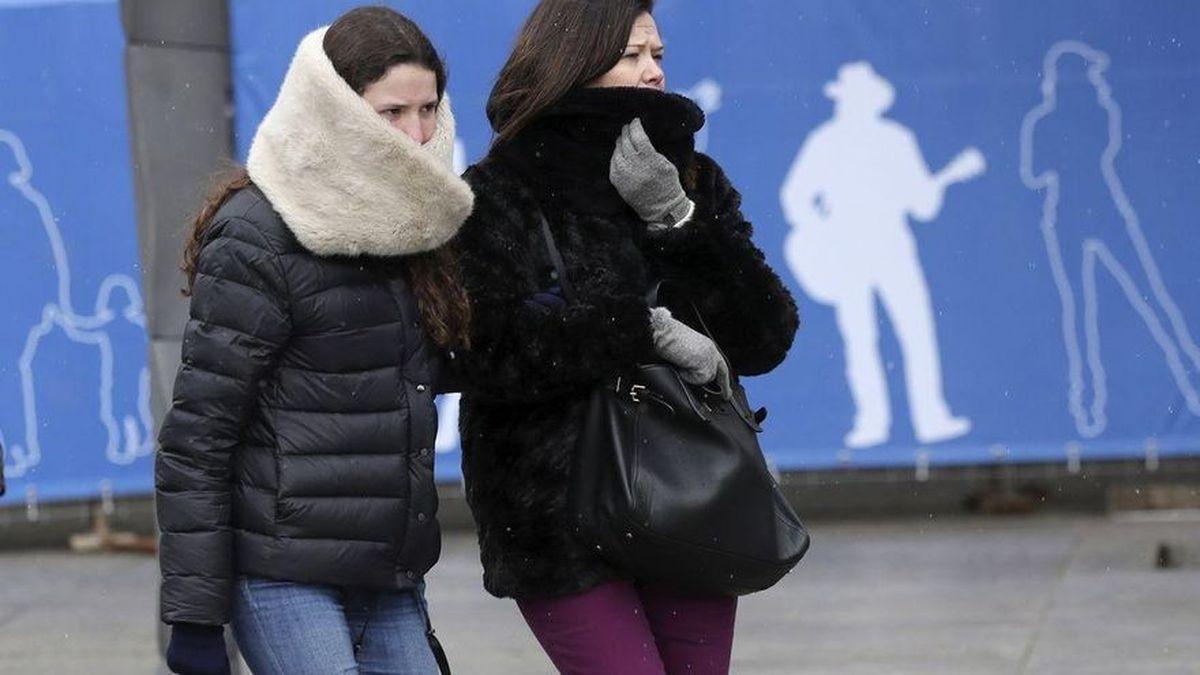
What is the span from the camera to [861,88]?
8609 mm

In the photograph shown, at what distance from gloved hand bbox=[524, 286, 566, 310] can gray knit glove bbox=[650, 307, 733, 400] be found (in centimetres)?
16

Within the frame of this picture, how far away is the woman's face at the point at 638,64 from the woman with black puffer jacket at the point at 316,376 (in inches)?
15.2

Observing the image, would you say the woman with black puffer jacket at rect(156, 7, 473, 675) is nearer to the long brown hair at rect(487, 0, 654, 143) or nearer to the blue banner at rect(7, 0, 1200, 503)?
the long brown hair at rect(487, 0, 654, 143)

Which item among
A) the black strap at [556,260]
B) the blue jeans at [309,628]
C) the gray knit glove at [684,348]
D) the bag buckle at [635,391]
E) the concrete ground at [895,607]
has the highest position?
the black strap at [556,260]

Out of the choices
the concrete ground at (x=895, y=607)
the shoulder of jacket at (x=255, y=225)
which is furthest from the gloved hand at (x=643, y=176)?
the concrete ground at (x=895, y=607)

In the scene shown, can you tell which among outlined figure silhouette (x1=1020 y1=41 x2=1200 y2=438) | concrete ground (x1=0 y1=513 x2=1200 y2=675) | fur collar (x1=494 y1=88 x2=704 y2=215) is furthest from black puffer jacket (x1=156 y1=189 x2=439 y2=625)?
outlined figure silhouette (x1=1020 y1=41 x2=1200 y2=438)

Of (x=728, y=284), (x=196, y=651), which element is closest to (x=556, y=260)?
(x=728, y=284)

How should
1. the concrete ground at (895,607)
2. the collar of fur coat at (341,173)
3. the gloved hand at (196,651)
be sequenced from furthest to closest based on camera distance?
the concrete ground at (895,607) < the collar of fur coat at (341,173) < the gloved hand at (196,651)

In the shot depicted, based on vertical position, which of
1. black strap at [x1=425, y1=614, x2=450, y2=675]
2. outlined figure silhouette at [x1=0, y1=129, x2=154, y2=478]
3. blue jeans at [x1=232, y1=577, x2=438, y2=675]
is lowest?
outlined figure silhouette at [x1=0, y1=129, x2=154, y2=478]

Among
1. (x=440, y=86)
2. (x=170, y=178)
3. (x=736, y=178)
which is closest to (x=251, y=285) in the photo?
(x=440, y=86)

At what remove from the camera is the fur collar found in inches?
150

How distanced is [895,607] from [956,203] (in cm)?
183

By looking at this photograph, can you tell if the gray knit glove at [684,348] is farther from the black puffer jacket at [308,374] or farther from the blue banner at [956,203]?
the blue banner at [956,203]

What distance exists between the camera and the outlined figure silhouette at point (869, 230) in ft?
28.3
